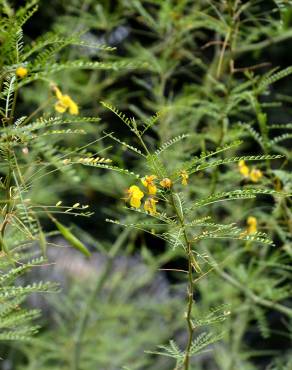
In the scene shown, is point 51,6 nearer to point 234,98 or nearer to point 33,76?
point 234,98

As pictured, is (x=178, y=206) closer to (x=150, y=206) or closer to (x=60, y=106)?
(x=150, y=206)

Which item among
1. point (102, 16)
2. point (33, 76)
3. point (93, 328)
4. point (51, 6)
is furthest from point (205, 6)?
point (33, 76)

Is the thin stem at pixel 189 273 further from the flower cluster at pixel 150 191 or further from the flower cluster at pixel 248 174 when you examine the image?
the flower cluster at pixel 248 174

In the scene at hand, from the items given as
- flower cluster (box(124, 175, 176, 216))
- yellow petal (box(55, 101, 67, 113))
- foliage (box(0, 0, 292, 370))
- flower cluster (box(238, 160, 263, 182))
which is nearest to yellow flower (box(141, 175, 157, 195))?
flower cluster (box(124, 175, 176, 216))

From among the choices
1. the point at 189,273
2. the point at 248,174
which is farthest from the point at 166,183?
the point at 248,174

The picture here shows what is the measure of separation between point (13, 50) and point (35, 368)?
2.52 m

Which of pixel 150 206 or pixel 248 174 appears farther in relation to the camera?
pixel 248 174

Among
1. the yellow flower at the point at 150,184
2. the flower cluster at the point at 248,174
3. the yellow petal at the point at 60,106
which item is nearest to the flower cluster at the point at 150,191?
the yellow flower at the point at 150,184

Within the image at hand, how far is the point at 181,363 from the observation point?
1184mm

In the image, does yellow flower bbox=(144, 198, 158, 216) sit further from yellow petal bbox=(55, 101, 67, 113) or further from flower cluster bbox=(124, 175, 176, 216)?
yellow petal bbox=(55, 101, 67, 113)

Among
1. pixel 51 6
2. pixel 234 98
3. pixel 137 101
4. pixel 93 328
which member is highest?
pixel 234 98

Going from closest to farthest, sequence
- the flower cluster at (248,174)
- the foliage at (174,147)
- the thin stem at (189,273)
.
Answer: the thin stem at (189,273) → the flower cluster at (248,174) → the foliage at (174,147)

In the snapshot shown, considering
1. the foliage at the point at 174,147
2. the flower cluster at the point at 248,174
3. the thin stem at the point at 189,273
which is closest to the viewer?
the thin stem at the point at 189,273

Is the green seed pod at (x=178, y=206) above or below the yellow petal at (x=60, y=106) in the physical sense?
below
